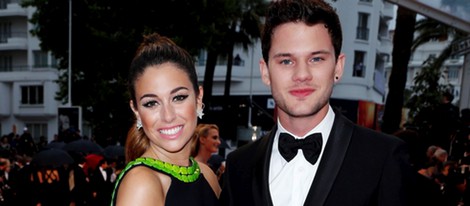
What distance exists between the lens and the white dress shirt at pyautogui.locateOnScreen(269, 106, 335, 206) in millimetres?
2439

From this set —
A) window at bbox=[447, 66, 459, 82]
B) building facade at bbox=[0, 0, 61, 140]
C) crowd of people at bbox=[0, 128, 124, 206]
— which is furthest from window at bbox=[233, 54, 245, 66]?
window at bbox=[447, 66, 459, 82]

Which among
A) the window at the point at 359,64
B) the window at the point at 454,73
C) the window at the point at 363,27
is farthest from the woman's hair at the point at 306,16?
the window at the point at 454,73

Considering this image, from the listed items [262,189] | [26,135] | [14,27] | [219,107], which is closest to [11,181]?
[262,189]

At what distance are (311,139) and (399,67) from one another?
10821 millimetres

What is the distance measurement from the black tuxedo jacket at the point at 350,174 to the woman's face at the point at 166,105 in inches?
18.5

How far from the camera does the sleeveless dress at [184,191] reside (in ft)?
9.05

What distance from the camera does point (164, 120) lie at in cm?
280

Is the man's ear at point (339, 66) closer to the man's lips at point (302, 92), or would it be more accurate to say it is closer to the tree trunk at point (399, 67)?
the man's lips at point (302, 92)

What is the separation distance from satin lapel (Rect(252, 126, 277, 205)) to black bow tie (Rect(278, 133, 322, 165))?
0.40 feet

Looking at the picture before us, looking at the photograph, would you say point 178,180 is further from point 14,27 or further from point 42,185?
point 14,27

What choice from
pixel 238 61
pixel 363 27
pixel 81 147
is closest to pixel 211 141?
pixel 81 147

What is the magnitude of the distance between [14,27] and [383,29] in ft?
90.8

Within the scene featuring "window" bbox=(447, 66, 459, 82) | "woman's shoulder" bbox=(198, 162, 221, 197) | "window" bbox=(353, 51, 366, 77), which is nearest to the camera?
"woman's shoulder" bbox=(198, 162, 221, 197)

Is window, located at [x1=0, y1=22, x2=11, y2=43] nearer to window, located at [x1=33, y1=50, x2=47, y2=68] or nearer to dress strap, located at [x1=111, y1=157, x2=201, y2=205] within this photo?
window, located at [x1=33, y1=50, x2=47, y2=68]
